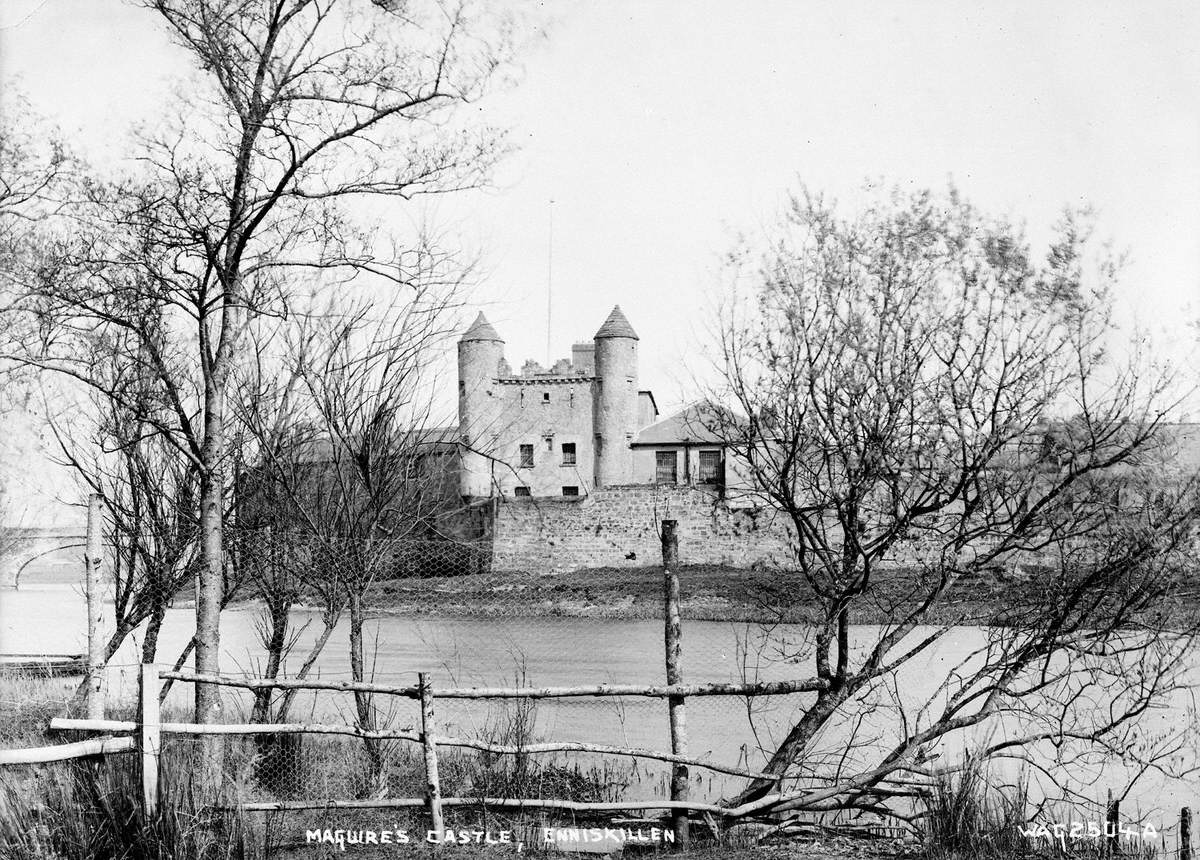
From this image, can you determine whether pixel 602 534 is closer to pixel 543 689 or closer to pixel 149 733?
pixel 543 689

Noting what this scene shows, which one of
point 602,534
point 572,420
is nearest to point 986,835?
point 602,534

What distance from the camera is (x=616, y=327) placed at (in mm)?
47219

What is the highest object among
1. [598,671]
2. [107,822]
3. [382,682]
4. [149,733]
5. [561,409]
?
[561,409]

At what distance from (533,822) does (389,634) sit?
18.2 m

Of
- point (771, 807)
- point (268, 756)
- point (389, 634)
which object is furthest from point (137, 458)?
point (389, 634)

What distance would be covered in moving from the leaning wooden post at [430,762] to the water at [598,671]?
1223 millimetres

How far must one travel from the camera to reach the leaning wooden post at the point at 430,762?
5789mm

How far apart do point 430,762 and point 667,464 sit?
135 ft

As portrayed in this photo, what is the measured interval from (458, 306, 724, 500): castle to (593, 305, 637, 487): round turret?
44 mm

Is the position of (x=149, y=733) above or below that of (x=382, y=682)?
above

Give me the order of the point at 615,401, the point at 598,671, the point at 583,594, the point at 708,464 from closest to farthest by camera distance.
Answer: the point at 598,671 < the point at 583,594 < the point at 708,464 < the point at 615,401

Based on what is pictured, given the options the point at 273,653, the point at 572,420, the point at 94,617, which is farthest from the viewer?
the point at 572,420

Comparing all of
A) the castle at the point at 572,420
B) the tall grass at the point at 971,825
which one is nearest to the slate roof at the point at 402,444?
the tall grass at the point at 971,825

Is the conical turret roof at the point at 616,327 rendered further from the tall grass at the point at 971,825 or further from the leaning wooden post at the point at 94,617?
the tall grass at the point at 971,825
